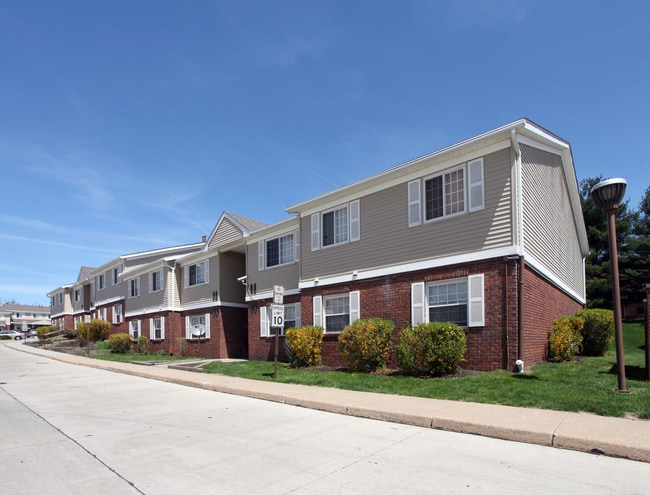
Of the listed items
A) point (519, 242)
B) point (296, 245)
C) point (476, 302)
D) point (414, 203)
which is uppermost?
point (414, 203)

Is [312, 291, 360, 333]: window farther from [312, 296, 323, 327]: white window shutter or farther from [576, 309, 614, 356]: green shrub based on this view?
[576, 309, 614, 356]: green shrub

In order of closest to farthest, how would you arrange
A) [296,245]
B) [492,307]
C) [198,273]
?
[492,307] < [296,245] < [198,273]

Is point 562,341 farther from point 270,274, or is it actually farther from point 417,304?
point 270,274

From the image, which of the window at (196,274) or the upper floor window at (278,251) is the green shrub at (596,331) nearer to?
the upper floor window at (278,251)

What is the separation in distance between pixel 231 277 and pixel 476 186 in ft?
50.4

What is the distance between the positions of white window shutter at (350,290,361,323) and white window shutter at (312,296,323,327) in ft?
5.44

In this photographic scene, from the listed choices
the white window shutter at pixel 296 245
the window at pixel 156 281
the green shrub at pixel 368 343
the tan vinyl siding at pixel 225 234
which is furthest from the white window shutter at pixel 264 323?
the window at pixel 156 281

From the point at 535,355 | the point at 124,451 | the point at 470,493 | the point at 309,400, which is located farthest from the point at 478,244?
the point at 124,451

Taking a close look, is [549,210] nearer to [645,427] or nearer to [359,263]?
[359,263]

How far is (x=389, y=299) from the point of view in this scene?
48.0 feet

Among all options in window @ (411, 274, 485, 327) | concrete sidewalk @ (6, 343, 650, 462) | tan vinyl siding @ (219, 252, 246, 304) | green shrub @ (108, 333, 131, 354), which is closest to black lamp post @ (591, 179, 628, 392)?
concrete sidewalk @ (6, 343, 650, 462)

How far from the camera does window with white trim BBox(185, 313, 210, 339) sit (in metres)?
25.3

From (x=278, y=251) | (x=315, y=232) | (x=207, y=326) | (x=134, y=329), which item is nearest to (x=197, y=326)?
(x=207, y=326)

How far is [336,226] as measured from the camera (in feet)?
56.1
